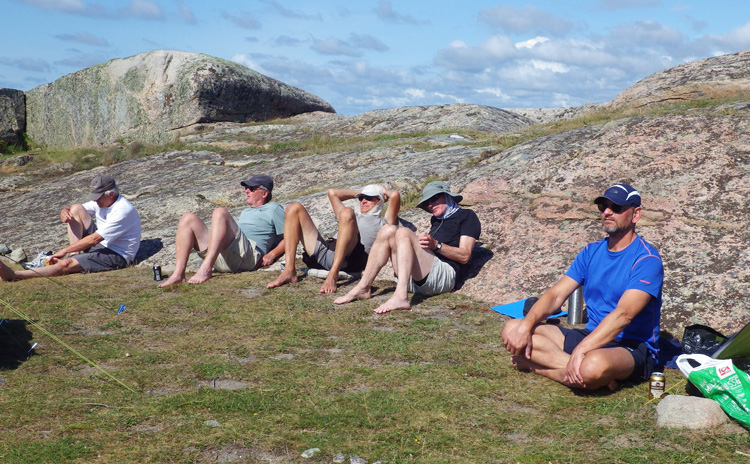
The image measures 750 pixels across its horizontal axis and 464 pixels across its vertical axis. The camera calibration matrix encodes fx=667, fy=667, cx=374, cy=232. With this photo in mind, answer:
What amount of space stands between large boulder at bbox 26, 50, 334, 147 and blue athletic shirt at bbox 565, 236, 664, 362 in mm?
15068

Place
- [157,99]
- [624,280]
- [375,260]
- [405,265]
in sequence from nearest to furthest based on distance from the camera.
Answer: [624,280] → [405,265] → [375,260] → [157,99]

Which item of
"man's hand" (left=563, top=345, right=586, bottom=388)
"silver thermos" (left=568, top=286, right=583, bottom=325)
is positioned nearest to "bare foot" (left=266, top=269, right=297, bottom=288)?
"silver thermos" (left=568, top=286, right=583, bottom=325)

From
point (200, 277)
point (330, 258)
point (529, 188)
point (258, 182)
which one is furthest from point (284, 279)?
point (529, 188)

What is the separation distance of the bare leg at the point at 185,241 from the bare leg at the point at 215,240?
7.6 inches

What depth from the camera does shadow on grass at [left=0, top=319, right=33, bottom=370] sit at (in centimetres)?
525

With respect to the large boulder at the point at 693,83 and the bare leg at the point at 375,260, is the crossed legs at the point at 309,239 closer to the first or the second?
the bare leg at the point at 375,260

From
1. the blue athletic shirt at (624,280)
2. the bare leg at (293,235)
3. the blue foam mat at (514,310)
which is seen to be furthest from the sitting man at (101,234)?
the blue athletic shirt at (624,280)

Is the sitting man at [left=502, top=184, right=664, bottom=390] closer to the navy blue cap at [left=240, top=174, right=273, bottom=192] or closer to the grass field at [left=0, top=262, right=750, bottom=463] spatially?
the grass field at [left=0, top=262, right=750, bottom=463]

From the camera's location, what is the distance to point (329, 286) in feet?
25.3

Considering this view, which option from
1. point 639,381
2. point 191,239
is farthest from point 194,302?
point 639,381

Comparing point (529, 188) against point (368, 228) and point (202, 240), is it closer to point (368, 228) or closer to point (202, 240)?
point (368, 228)

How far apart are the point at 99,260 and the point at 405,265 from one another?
15.9ft

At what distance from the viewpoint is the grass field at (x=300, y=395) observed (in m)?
3.70

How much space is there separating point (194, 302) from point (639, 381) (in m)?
4.67
